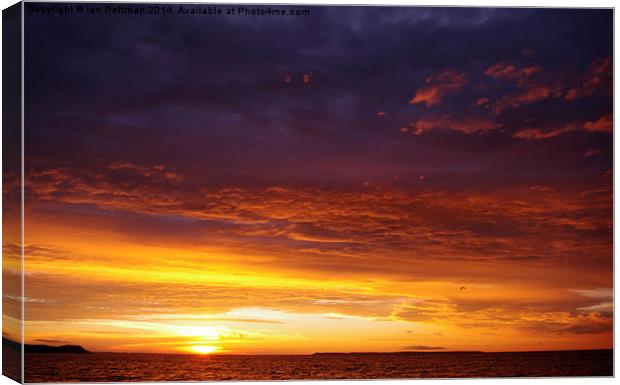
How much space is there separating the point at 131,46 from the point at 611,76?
20.5 ft

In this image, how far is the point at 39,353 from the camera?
36.0ft

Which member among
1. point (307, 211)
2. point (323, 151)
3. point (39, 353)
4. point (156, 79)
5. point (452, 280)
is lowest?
point (39, 353)

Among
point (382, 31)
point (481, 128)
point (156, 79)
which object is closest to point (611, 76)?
point (481, 128)

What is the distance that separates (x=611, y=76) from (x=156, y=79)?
19.6 ft

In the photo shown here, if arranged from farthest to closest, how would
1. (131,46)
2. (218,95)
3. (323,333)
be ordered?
(323,333)
(218,95)
(131,46)

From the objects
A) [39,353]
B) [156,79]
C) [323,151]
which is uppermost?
[156,79]

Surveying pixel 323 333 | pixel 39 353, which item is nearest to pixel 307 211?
pixel 323 333

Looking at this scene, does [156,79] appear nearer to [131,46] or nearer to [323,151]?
[131,46]

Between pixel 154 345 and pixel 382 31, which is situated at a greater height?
pixel 382 31

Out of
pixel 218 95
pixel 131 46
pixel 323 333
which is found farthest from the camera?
pixel 323 333

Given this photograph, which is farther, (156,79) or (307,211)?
(307,211)

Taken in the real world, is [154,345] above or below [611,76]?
below

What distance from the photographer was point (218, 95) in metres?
11.4

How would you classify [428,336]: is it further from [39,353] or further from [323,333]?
[39,353]
